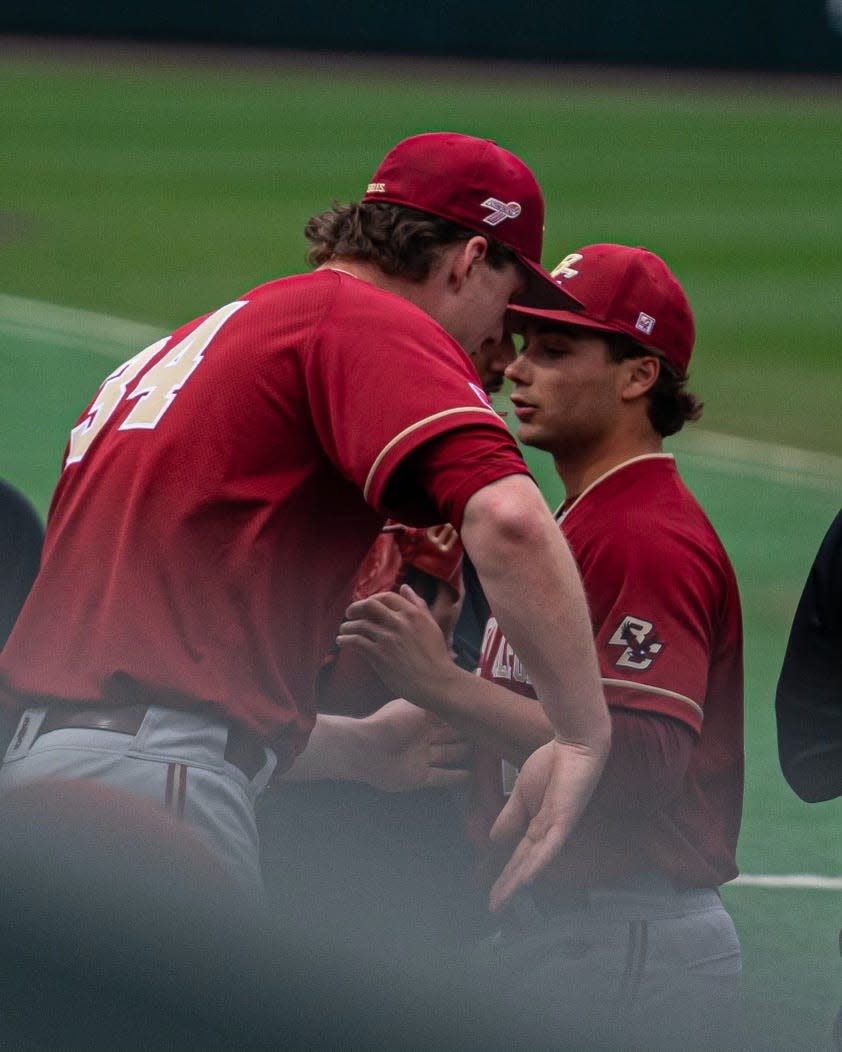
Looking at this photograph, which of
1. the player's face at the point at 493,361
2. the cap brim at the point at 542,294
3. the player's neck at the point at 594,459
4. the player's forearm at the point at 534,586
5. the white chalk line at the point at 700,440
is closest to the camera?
the player's forearm at the point at 534,586

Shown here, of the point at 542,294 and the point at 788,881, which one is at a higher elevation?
the point at 542,294

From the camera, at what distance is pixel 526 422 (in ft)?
11.7

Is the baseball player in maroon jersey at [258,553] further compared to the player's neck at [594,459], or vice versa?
the player's neck at [594,459]

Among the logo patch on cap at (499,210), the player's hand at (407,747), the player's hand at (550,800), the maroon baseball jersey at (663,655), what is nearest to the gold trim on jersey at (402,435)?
the player's hand at (550,800)

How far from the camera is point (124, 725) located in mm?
2736

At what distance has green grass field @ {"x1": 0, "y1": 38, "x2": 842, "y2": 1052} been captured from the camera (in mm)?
7250

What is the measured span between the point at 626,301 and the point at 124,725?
56.3 inches

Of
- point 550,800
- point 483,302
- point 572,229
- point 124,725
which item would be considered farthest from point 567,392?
A: point 572,229

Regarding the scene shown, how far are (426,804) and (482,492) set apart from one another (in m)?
1.35

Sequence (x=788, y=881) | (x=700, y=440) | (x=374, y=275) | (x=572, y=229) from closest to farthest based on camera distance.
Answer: (x=374, y=275) → (x=788, y=881) → (x=700, y=440) → (x=572, y=229)

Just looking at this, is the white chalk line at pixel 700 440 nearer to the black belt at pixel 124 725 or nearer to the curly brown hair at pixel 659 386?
the curly brown hair at pixel 659 386

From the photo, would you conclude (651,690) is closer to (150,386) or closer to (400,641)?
(400,641)

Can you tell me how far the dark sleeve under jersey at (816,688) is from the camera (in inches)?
120

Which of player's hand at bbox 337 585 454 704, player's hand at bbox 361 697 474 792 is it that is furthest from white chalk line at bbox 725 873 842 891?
player's hand at bbox 337 585 454 704
